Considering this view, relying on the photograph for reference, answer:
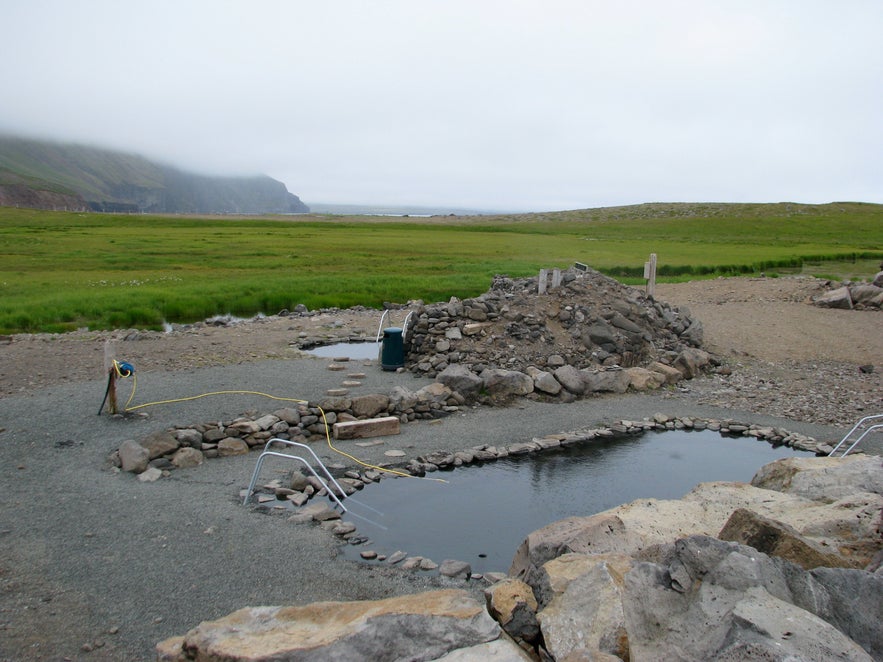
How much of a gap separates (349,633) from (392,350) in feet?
42.9

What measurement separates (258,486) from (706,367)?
45.5 ft

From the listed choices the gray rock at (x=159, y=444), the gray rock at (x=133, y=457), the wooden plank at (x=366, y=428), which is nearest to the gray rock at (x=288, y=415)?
the wooden plank at (x=366, y=428)

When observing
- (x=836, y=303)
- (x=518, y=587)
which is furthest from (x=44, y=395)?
(x=836, y=303)

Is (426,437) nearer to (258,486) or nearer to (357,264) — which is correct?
(258,486)

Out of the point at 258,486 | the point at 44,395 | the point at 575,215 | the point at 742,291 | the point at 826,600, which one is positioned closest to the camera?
the point at 826,600

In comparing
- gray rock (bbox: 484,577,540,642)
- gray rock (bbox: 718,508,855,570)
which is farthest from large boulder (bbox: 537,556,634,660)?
gray rock (bbox: 718,508,855,570)

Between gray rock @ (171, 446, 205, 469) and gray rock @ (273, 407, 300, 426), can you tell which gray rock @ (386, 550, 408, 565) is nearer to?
gray rock @ (171, 446, 205, 469)

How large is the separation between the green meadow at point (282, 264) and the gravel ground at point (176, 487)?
8517 mm

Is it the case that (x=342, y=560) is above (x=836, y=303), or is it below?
below

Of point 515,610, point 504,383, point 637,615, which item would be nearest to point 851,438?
point 504,383

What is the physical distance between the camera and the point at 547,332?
61.9ft

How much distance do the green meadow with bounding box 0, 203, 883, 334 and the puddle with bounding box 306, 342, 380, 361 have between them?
26.0 feet

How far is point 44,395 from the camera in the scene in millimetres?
14508

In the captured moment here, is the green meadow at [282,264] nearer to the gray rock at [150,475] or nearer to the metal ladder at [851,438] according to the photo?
the gray rock at [150,475]
